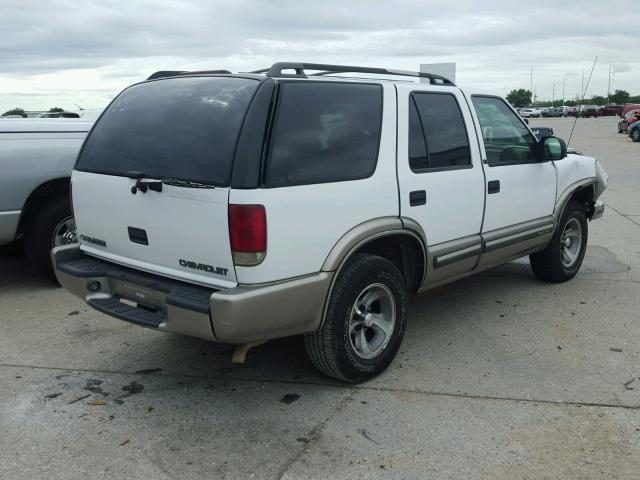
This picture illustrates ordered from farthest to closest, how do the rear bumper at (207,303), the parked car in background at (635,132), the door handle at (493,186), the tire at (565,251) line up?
the parked car in background at (635,132) < the tire at (565,251) < the door handle at (493,186) < the rear bumper at (207,303)

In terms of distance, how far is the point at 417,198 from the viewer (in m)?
4.04

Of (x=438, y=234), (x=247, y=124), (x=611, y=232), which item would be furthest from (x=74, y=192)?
(x=611, y=232)

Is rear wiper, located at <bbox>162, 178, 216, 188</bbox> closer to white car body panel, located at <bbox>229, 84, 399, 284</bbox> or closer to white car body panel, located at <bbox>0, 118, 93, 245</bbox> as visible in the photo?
white car body panel, located at <bbox>229, 84, 399, 284</bbox>

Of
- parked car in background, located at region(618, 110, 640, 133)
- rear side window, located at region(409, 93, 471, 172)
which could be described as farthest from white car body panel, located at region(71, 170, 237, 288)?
parked car in background, located at region(618, 110, 640, 133)

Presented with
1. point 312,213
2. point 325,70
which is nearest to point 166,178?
point 312,213

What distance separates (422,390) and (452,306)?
1.70m

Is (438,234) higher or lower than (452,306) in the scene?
higher

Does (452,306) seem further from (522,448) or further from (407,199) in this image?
(522,448)

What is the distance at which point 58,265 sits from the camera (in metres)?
4.08

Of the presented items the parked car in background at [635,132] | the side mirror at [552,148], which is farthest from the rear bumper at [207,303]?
the parked car in background at [635,132]

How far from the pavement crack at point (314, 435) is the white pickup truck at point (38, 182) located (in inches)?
140

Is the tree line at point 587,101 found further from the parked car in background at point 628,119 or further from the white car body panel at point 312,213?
the white car body panel at point 312,213

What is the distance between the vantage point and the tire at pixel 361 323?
3.61 metres

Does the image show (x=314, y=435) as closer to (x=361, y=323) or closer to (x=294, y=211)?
(x=361, y=323)
